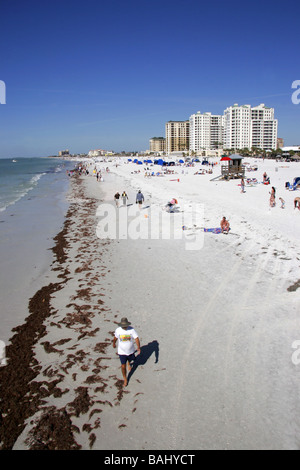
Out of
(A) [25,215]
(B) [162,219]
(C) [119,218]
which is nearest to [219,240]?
(B) [162,219]

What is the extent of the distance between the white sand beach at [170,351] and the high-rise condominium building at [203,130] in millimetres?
181043

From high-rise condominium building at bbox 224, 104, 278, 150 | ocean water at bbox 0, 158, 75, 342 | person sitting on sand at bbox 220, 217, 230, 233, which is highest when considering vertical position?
high-rise condominium building at bbox 224, 104, 278, 150

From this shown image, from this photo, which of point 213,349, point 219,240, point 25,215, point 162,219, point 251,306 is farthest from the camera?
point 25,215

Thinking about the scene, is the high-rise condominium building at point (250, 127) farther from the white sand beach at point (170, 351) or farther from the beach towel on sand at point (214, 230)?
the white sand beach at point (170, 351)

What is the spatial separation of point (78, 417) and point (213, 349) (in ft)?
9.56

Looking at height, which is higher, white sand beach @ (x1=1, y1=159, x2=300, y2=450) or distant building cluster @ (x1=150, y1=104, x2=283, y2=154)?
distant building cluster @ (x1=150, y1=104, x2=283, y2=154)

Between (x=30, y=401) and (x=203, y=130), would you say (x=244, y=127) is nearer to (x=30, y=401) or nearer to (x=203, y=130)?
(x=203, y=130)

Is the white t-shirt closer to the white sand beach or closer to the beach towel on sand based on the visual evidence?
the white sand beach

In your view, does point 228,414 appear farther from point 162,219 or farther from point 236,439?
point 162,219

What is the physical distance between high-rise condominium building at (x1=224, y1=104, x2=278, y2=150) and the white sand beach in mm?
167003

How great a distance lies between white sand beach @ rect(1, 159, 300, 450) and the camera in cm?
447

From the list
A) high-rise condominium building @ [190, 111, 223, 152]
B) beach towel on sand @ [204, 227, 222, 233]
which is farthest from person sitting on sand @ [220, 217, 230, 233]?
high-rise condominium building @ [190, 111, 223, 152]
